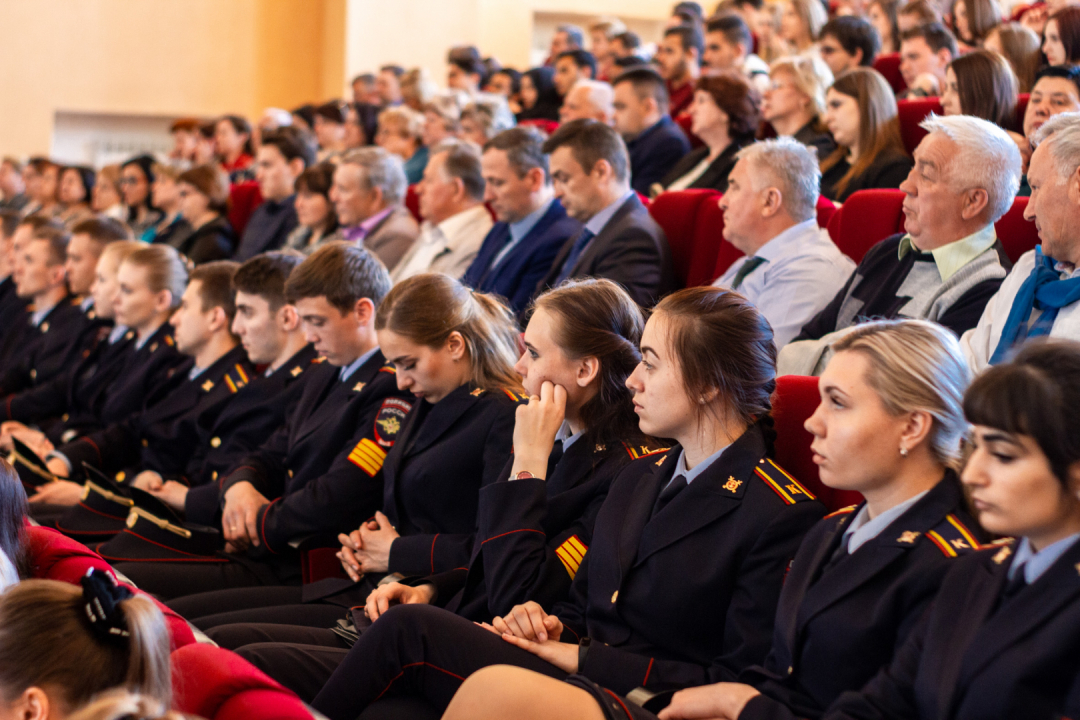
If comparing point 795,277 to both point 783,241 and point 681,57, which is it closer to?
point 783,241

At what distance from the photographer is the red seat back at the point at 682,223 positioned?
318cm

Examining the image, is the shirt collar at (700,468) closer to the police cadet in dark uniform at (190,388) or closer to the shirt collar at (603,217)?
the shirt collar at (603,217)

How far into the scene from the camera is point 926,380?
4.61ft

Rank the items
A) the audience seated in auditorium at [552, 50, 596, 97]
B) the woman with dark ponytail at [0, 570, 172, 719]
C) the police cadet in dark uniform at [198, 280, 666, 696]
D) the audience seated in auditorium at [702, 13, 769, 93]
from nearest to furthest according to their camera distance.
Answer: the woman with dark ponytail at [0, 570, 172, 719], the police cadet in dark uniform at [198, 280, 666, 696], the audience seated in auditorium at [702, 13, 769, 93], the audience seated in auditorium at [552, 50, 596, 97]

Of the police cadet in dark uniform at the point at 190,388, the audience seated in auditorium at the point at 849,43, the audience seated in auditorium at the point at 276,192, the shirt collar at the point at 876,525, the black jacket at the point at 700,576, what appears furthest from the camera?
the audience seated in auditorium at the point at 276,192

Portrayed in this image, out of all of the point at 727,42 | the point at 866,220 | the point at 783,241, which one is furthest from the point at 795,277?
the point at 727,42

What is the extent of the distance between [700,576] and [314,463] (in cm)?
123

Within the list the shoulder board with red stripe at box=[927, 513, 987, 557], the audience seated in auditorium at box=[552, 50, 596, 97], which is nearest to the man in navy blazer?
the shoulder board with red stripe at box=[927, 513, 987, 557]

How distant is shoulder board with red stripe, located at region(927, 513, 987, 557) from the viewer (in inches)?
52.4

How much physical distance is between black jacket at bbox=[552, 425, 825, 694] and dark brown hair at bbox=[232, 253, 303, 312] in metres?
1.54

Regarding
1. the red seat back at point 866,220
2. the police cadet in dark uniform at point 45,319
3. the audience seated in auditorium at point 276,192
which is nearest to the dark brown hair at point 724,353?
the red seat back at point 866,220

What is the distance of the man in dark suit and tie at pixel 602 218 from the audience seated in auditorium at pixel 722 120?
833 mm

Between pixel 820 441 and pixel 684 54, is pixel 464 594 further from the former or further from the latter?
pixel 684 54

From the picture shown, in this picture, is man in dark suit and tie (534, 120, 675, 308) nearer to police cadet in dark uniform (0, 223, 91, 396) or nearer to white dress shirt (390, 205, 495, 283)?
white dress shirt (390, 205, 495, 283)
